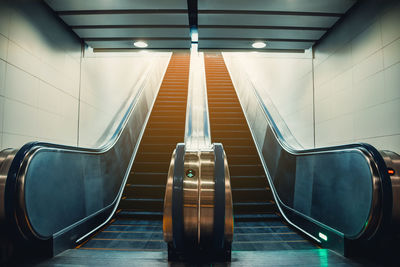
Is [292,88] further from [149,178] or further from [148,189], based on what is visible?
[148,189]

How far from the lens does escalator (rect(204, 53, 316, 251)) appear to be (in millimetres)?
3392

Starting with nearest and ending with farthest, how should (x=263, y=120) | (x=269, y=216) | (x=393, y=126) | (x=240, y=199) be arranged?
(x=393, y=126)
(x=269, y=216)
(x=240, y=199)
(x=263, y=120)

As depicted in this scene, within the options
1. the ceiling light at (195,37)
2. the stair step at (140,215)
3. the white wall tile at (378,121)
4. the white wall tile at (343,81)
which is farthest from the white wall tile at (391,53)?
the stair step at (140,215)

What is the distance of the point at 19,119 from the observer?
3.22 metres

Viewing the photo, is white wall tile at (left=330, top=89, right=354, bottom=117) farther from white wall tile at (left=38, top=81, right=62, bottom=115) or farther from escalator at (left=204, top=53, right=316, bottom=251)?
white wall tile at (left=38, top=81, right=62, bottom=115)

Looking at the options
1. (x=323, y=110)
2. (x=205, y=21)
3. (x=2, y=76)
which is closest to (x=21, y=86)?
(x=2, y=76)

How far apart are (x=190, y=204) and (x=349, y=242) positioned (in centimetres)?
158

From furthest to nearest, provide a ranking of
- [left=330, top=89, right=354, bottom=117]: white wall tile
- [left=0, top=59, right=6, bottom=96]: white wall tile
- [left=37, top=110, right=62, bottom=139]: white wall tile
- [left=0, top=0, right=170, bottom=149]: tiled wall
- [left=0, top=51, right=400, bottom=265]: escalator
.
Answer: [left=330, top=89, right=354, bottom=117]: white wall tile < [left=37, top=110, right=62, bottom=139]: white wall tile < [left=0, top=0, right=170, bottom=149]: tiled wall < [left=0, top=59, right=6, bottom=96]: white wall tile < [left=0, top=51, right=400, bottom=265]: escalator

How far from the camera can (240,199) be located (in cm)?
458

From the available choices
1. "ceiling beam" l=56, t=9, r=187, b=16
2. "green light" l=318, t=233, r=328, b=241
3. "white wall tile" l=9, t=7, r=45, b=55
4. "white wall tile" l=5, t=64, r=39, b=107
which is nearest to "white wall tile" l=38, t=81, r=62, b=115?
"white wall tile" l=5, t=64, r=39, b=107

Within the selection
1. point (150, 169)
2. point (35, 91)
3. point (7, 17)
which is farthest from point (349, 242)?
point (7, 17)

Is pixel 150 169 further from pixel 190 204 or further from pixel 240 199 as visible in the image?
pixel 190 204

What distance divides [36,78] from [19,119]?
0.65 metres

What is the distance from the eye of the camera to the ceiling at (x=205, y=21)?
379 centimetres
